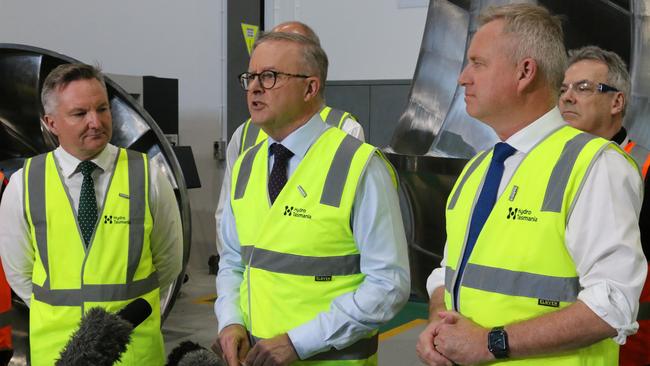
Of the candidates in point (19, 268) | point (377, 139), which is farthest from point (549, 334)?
point (377, 139)

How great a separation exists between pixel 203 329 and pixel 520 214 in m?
4.38

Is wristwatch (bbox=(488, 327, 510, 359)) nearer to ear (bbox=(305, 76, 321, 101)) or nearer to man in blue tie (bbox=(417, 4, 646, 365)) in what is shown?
man in blue tie (bbox=(417, 4, 646, 365))

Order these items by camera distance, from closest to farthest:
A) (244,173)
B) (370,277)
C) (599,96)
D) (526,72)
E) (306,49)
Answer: (526,72) < (370,277) < (306,49) < (244,173) < (599,96)

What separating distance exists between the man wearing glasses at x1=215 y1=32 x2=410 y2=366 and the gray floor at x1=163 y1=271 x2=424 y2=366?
95.8 inches

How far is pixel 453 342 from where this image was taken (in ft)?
5.41

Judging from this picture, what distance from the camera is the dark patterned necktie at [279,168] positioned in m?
2.14

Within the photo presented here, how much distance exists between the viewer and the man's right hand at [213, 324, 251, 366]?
206 cm

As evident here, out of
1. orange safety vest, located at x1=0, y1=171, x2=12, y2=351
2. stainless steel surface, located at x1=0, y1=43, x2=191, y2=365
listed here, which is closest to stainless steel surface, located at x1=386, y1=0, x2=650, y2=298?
stainless steel surface, located at x1=0, y1=43, x2=191, y2=365

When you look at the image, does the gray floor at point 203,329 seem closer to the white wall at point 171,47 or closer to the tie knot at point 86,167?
the white wall at point 171,47

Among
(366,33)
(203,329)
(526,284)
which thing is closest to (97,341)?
(526,284)

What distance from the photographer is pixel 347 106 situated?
A: 7805mm

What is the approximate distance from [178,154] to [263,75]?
491cm

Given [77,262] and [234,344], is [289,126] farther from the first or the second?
[77,262]

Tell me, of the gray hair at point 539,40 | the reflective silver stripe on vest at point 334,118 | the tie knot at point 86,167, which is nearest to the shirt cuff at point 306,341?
the gray hair at point 539,40
